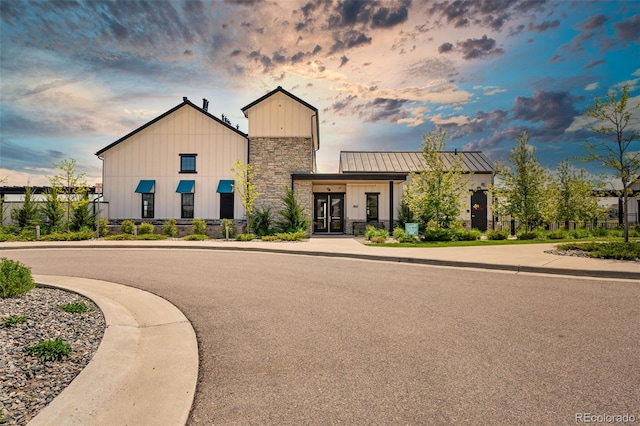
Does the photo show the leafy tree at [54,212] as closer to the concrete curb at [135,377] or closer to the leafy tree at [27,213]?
the leafy tree at [27,213]

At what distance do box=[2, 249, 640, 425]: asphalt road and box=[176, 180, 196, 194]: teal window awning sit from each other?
17.2 meters

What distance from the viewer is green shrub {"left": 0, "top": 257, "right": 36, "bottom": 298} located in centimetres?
659

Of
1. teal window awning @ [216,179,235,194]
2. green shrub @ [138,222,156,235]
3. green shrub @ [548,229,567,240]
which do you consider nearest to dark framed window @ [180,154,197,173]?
teal window awning @ [216,179,235,194]

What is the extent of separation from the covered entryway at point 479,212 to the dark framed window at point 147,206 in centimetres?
2472

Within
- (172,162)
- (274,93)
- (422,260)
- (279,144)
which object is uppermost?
(274,93)

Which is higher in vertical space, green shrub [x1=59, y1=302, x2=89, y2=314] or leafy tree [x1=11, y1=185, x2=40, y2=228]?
leafy tree [x1=11, y1=185, x2=40, y2=228]

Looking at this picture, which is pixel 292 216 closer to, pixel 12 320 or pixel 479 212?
pixel 479 212

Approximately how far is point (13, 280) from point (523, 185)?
25.5 meters

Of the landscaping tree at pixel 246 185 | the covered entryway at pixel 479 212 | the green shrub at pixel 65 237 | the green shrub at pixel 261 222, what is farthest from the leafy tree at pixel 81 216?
the covered entryway at pixel 479 212

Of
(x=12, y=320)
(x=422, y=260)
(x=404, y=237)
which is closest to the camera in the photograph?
(x=12, y=320)

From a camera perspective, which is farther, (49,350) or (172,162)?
(172,162)

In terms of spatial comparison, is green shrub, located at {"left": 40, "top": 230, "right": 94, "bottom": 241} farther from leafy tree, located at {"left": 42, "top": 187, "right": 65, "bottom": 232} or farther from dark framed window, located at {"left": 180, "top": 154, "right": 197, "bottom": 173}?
dark framed window, located at {"left": 180, "top": 154, "right": 197, "bottom": 173}

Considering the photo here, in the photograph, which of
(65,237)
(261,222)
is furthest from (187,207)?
(65,237)

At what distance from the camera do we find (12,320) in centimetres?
511
